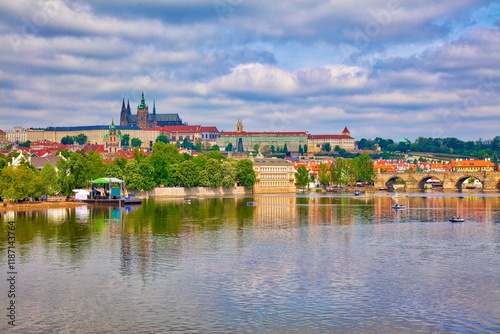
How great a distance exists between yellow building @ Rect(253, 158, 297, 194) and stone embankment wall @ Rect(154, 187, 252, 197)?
23.0m

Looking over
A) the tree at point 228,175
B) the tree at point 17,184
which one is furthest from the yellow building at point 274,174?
the tree at point 17,184

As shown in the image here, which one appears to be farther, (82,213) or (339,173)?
(339,173)

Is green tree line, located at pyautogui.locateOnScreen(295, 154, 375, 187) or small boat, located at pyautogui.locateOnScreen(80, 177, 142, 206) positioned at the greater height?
green tree line, located at pyautogui.locateOnScreen(295, 154, 375, 187)

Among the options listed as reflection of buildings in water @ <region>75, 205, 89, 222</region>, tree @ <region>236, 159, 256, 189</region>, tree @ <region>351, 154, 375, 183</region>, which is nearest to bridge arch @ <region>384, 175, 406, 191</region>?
tree @ <region>351, 154, 375, 183</region>

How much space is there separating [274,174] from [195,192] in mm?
41720

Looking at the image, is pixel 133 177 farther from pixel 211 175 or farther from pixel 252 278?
pixel 252 278

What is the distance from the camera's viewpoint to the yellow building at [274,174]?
522 feet

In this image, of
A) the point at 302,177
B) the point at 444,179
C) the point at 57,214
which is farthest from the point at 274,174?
the point at 57,214

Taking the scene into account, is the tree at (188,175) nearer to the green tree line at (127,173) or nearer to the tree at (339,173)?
the green tree line at (127,173)

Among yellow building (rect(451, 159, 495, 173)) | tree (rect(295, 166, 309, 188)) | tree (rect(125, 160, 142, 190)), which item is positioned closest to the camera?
tree (rect(125, 160, 142, 190))

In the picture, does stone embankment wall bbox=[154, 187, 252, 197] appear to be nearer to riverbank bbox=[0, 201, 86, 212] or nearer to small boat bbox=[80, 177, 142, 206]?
small boat bbox=[80, 177, 142, 206]

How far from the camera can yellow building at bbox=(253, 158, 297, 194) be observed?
159125 millimetres

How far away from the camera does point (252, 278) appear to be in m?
34.3

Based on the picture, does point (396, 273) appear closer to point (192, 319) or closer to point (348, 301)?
point (348, 301)
